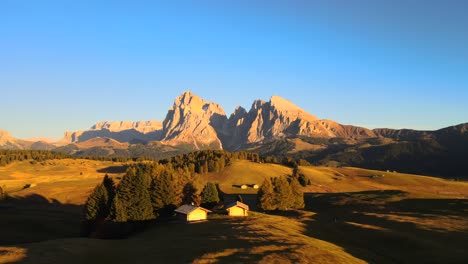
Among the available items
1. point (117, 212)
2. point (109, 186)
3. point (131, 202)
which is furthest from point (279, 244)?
point (109, 186)

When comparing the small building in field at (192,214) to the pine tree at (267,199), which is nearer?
the small building in field at (192,214)

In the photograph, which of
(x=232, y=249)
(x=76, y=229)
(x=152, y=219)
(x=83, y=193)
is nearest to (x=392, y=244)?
(x=232, y=249)

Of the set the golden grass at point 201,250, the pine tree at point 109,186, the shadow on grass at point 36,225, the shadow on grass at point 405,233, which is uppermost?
the pine tree at point 109,186

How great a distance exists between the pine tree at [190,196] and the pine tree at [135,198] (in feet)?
65.8

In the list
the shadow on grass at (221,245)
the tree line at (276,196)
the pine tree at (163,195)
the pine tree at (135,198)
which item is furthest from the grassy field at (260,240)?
the pine tree at (163,195)

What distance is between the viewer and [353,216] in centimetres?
10306

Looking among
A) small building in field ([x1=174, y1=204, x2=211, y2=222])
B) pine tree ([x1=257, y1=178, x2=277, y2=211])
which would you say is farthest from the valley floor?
pine tree ([x1=257, y1=178, x2=277, y2=211])

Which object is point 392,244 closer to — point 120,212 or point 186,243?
point 186,243

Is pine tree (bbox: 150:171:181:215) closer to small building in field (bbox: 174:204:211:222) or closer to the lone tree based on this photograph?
small building in field (bbox: 174:204:211:222)

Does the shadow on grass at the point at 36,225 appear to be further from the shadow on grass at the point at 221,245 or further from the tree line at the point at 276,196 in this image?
the tree line at the point at 276,196

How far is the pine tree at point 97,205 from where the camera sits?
300ft

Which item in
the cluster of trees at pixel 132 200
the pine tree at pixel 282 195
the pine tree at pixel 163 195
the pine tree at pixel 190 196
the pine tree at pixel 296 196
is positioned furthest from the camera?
the pine tree at pixel 296 196

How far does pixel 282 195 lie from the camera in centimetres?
12750

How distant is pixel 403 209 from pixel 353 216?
83.4 feet
